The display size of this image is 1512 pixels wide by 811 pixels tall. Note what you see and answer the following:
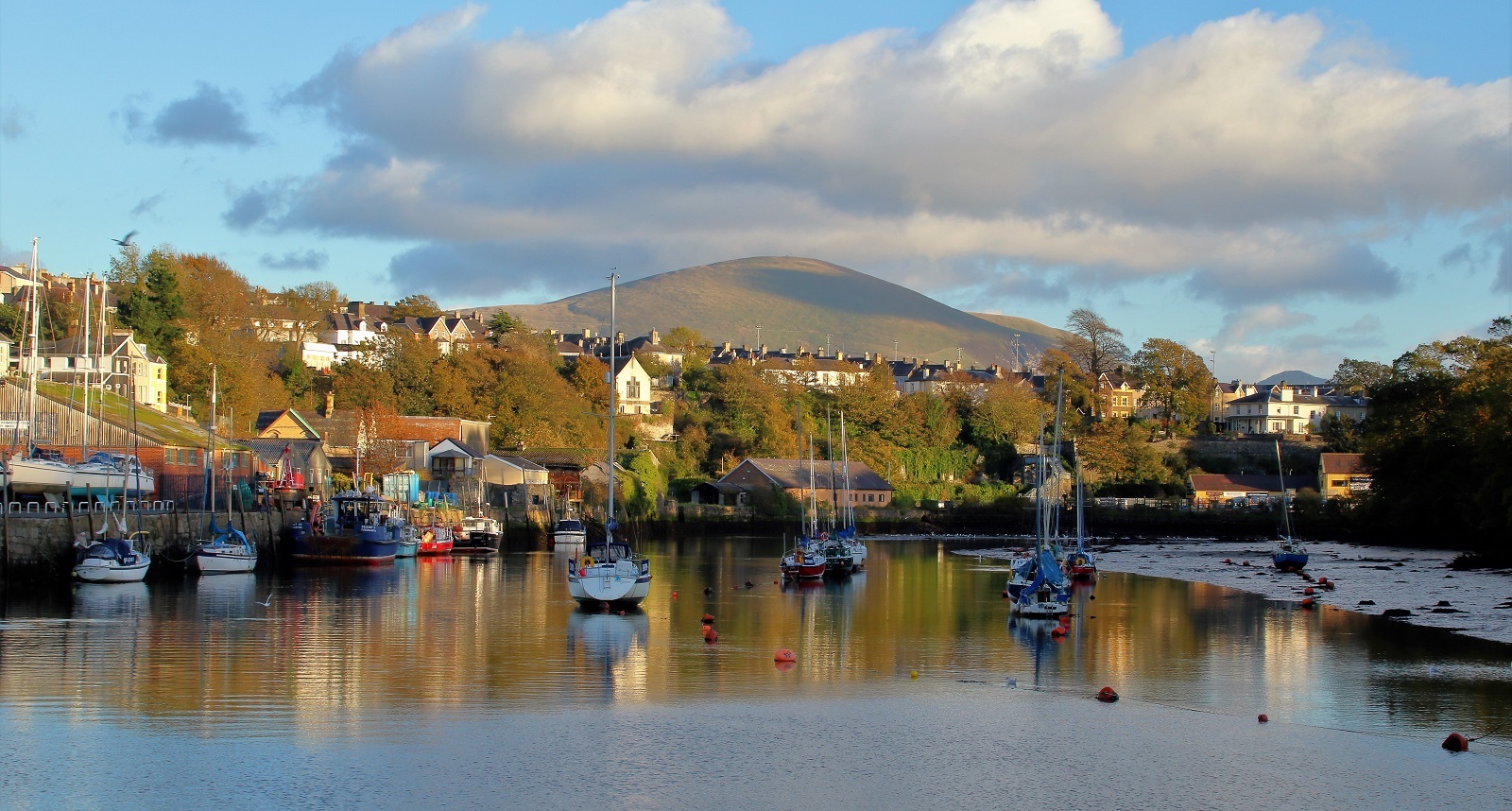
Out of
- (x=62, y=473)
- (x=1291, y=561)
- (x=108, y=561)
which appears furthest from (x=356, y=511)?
(x=1291, y=561)

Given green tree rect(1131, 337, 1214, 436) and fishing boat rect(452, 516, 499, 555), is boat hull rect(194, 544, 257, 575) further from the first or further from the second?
green tree rect(1131, 337, 1214, 436)

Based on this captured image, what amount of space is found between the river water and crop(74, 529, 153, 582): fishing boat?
3.08 meters

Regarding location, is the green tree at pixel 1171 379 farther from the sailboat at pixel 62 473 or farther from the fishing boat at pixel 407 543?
the sailboat at pixel 62 473

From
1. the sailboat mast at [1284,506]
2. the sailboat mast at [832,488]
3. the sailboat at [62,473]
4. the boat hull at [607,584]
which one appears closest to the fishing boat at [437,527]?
the sailboat at [62,473]

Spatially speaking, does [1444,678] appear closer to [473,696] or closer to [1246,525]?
[473,696]

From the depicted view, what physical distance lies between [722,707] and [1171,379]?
373 feet

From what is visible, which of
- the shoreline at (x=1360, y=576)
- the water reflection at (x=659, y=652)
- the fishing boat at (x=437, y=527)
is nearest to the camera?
the water reflection at (x=659, y=652)

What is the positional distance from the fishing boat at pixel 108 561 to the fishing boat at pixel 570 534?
98.6 feet

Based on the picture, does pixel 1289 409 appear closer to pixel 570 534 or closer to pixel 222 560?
pixel 570 534

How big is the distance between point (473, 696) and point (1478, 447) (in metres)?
59.7

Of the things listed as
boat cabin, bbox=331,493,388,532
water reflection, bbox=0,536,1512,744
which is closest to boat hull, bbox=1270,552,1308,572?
water reflection, bbox=0,536,1512,744

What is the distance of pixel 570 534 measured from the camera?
245 ft

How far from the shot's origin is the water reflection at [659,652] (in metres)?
24.0

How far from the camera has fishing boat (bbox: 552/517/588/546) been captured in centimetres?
7425
